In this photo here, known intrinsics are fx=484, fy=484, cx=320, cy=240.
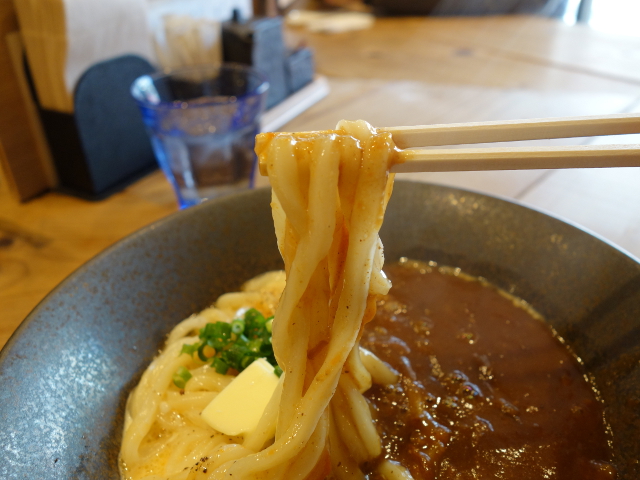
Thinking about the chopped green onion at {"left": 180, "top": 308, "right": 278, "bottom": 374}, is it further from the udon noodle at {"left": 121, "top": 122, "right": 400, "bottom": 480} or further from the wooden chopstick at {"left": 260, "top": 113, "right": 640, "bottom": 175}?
the wooden chopstick at {"left": 260, "top": 113, "right": 640, "bottom": 175}

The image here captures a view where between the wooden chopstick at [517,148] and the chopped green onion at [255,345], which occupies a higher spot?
the wooden chopstick at [517,148]

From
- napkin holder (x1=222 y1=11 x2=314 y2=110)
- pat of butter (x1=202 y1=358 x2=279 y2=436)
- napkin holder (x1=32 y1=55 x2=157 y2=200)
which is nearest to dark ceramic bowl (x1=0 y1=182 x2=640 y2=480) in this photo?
pat of butter (x1=202 y1=358 x2=279 y2=436)

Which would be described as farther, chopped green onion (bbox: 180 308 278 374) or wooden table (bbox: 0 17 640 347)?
wooden table (bbox: 0 17 640 347)

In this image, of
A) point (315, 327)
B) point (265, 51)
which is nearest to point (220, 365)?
point (315, 327)

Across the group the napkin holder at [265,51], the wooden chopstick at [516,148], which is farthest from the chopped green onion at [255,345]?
the napkin holder at [265,51]

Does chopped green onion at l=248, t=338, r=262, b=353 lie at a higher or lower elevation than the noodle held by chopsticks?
lower

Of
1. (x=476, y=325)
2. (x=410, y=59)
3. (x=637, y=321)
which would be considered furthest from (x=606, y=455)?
(x=410, y=59)

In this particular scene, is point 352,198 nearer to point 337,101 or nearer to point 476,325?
point 476,325

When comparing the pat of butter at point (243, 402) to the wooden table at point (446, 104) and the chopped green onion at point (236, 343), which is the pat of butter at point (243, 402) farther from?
the wooden table at point (446, 104)
